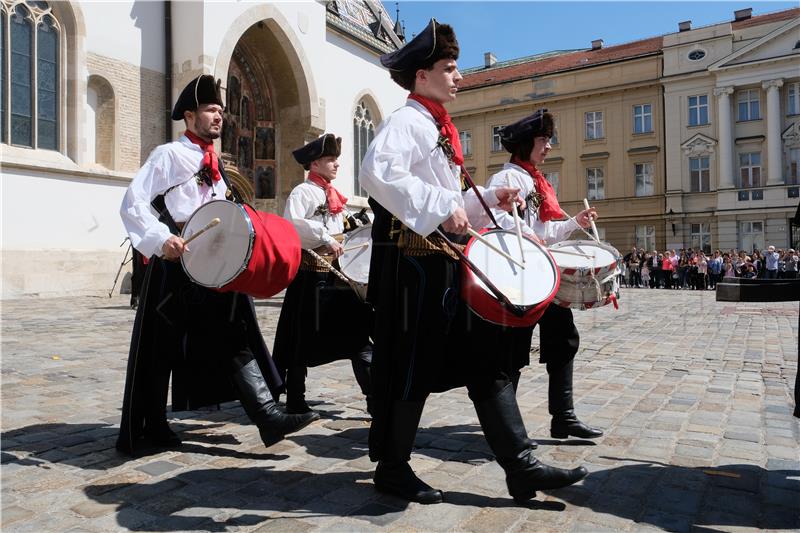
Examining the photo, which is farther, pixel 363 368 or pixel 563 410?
pixel 363 368

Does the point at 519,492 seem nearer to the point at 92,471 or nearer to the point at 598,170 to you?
the point at 92,471

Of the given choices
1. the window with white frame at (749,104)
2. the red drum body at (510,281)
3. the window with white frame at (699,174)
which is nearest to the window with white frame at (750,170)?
the window with white frame at (699,174)

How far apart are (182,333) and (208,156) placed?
1.03m

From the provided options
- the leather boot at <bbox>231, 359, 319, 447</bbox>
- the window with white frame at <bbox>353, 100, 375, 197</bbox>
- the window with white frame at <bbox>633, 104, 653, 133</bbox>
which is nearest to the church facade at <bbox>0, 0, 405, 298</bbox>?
the window with white frame at <bbox>353, 100, 375, 197</bbox>

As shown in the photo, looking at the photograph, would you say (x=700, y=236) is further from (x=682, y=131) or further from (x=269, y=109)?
(x=269, y=109)

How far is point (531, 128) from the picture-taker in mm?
4113

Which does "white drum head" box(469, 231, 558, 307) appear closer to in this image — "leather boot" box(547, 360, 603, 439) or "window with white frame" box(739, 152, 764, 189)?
"leather boot" box(547, 360, 603, 439)

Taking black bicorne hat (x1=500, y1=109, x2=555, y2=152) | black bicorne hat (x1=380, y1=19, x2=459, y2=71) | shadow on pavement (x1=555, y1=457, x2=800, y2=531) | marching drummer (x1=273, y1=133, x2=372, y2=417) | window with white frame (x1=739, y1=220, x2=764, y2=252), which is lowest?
shadow on pavement (x1=555, y1=457, x2=800, y2=531)

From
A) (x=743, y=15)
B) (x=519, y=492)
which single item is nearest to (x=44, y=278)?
(x=519, y=492)

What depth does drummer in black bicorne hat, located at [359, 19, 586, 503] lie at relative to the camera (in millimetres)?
2717

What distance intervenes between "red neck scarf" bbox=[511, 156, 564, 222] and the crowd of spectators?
20731mm

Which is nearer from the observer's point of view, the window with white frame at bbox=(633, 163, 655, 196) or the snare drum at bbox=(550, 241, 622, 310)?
the snare drum at bbox=(550, 241, 622, 310)

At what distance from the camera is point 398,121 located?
2861 millimetres

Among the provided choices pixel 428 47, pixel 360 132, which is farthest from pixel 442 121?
pixel 360 132
